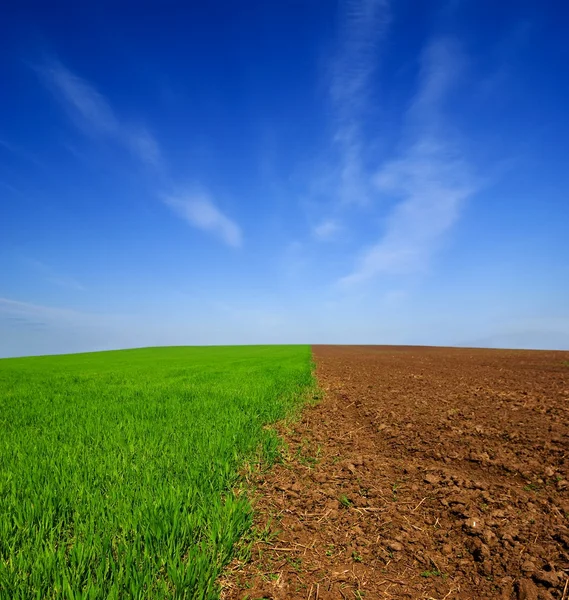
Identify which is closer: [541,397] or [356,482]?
[356,482]

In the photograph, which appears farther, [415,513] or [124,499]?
[415,513]

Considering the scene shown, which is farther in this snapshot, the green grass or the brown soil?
the brown soil

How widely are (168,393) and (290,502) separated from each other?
779cm

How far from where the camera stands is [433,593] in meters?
2.98

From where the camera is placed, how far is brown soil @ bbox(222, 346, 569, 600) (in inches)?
121

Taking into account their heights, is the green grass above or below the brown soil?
above

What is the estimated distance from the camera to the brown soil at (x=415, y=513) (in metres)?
3.07

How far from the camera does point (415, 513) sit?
417 centimetres

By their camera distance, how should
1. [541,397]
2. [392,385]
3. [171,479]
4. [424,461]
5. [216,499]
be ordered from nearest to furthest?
[216,499] < [171,479] < [424,461] < [541,397] < [392,385]

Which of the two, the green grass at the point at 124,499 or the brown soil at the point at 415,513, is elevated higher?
the green grass at the point at 124,499

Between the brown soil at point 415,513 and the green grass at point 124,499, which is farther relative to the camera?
the brown soil at point 415,513

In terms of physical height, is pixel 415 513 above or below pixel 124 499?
below

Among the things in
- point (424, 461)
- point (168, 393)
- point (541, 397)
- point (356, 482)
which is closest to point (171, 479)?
point (356, 482)

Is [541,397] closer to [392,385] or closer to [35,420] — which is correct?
[392,385]
